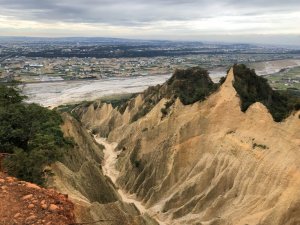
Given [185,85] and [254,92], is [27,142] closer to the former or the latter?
[254,92]

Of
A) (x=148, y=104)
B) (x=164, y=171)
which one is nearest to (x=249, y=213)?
(x=164, y=171)

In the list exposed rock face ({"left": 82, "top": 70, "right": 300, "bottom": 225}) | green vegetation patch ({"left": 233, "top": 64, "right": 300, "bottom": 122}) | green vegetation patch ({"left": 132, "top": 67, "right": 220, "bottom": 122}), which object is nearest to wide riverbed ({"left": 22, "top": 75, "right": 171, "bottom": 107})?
green vegetation patch ({"left": 132, "top": 67, "right": 220, "bottom": 122})

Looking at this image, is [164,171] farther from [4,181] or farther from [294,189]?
[4,181]

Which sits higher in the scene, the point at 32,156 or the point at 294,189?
the point at 32,156

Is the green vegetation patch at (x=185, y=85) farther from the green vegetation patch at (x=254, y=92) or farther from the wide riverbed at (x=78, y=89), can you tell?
the wide riverbed at (x=78, y=89)

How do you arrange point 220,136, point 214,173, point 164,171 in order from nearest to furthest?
point 214,173 → point 220,136 → point 164,171
